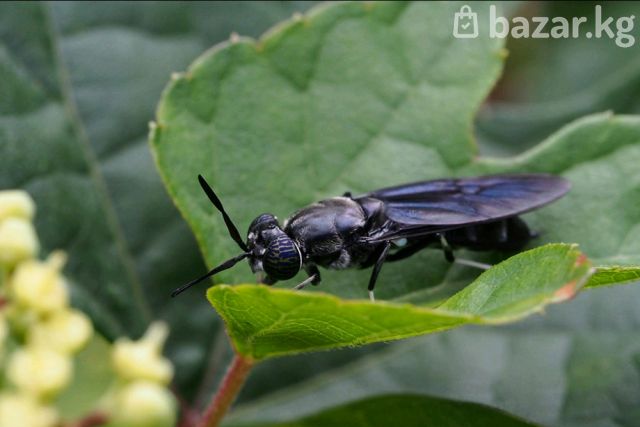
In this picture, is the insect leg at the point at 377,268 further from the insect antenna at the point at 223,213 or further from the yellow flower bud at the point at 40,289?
the yellow flower bud at the point at 40,289

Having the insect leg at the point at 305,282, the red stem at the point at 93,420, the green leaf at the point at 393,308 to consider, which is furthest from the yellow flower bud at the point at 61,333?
the insect leg at the point at 305,282

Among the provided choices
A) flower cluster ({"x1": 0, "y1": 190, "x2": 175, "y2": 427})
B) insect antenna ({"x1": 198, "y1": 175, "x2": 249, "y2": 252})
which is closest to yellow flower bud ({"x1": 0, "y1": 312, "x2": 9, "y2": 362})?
flower cluster ({"x1": 0, "y1": 190, "x2": 175, "y2": 427})

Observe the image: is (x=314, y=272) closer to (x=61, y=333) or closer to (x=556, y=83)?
(x=61, y=333)

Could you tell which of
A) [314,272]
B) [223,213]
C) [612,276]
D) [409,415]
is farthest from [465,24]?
[409,415]

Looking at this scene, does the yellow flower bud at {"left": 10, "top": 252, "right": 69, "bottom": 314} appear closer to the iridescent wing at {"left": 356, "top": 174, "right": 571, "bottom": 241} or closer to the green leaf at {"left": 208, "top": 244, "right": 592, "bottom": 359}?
the green leaf at {"left": 208, "top": 244, "right": 592, "bottom": 359}

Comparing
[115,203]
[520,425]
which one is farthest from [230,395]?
[115,203]

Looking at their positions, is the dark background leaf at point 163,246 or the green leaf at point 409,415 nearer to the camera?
the green leaf at point 409,415
